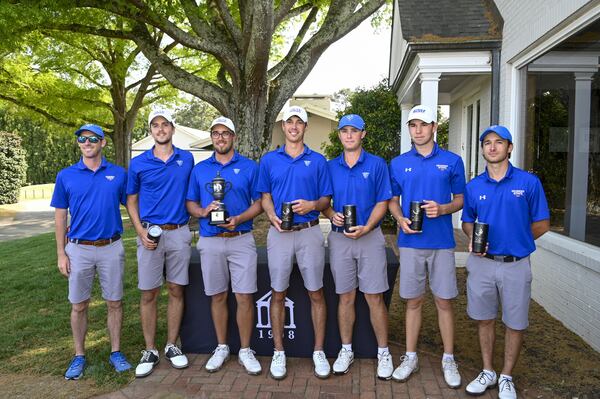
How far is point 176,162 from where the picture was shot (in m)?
4.19

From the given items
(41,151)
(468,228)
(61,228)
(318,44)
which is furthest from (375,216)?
(41,151)

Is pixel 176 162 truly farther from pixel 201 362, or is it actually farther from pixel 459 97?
pixel 459 97

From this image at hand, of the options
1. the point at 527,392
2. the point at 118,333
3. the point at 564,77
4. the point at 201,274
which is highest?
the point at 564,77

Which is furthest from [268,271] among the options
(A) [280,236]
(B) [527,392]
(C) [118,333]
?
(B) [527,392]

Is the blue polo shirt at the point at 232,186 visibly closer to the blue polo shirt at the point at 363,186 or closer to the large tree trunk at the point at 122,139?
the blue polo shirt at the point at 363,186

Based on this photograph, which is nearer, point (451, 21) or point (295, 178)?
point (295, 178)

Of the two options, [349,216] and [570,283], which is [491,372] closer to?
[349,216]

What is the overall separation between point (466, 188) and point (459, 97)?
25.6 ft

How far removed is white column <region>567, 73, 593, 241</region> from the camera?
17.0 ft

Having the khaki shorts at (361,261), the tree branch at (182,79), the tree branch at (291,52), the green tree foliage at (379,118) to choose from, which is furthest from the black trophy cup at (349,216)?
the green tree foliage at (379,118)

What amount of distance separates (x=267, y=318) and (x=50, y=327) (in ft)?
8.46

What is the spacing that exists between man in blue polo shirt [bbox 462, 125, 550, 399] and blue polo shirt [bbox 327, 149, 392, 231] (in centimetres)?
64

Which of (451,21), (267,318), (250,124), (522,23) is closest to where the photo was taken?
(267,318)

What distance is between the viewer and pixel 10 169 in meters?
21.8
